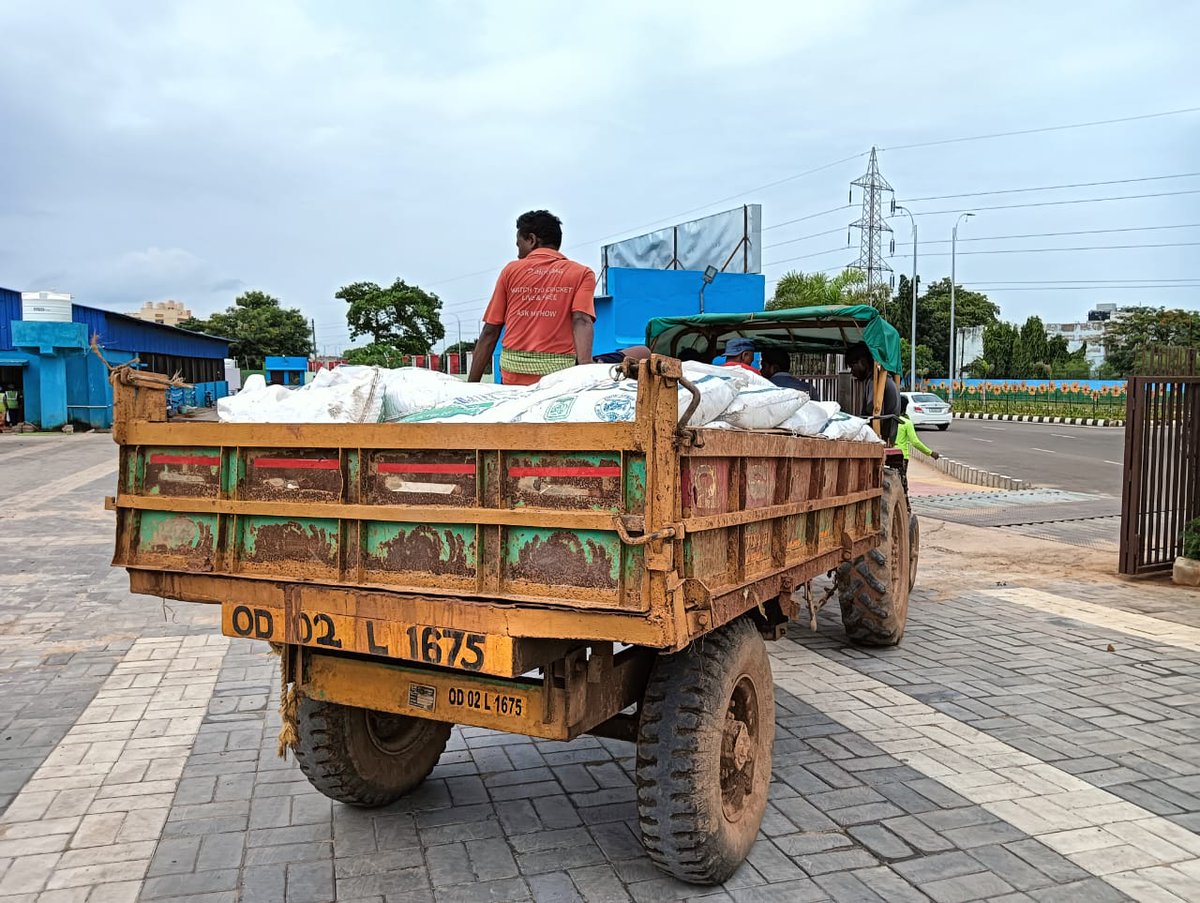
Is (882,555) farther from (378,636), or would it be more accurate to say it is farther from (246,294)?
(246,294)

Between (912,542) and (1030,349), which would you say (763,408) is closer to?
(912,542)

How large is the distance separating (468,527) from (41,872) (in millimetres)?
2078

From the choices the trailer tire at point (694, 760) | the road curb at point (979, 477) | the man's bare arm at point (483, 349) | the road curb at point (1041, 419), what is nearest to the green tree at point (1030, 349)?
the road curb at point (1041, 419)

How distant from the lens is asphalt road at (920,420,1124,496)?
1727 cm

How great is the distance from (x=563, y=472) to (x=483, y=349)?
2202 millimetres

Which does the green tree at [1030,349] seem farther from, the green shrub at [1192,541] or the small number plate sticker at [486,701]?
the small number plate sticker at [486,701]

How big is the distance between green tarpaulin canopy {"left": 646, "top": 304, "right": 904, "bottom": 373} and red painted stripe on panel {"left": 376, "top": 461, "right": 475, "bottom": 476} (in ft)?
12.5

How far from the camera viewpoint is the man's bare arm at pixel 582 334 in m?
4.62

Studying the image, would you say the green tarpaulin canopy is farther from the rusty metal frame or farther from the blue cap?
the rusty metal frame

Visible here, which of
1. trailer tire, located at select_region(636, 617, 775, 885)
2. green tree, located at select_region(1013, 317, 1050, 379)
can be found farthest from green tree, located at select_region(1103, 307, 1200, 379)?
trailer tire, located at select_region(636, 617, 775, 885)

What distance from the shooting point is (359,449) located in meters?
2.93

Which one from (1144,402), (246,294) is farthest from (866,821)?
(246,294)

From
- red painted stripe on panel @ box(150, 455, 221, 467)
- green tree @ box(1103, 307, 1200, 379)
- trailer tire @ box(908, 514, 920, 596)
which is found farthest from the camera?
green tree @ box(1103, 307, 1200, 379)

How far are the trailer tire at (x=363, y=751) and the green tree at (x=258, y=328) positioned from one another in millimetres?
55166
